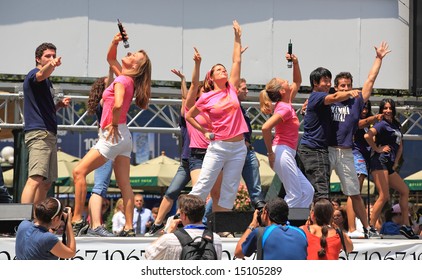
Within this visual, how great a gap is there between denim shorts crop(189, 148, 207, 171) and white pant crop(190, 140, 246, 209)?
566mm

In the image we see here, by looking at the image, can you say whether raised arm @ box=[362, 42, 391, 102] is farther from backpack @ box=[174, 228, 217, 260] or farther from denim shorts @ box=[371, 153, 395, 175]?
backpack @ box=[174, 228, 217, 260]

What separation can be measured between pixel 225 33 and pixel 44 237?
5.63 metres

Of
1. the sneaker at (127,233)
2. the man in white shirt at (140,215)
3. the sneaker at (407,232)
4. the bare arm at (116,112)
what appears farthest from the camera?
the man in white shirt at (140,215)

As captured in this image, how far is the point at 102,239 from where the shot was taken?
26.7ft

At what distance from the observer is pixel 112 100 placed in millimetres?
8602

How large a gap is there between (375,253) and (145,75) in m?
2.42

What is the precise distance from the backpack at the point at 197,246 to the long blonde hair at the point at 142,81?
8.09ft

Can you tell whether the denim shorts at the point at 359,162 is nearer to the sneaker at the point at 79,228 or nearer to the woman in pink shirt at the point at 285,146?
the woman in pink shirt at the point at 285,146

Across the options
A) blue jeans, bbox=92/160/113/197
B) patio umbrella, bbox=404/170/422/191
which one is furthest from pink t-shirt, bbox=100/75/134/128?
patio umbrella, bbox=404/170/422/191

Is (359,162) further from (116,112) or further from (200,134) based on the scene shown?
(116,112)

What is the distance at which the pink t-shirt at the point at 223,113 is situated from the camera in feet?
28.3

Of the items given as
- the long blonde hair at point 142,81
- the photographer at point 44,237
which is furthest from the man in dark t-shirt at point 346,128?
the photographer at point 44,237

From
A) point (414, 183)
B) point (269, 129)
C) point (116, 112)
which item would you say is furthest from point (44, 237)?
point (414, 183)
